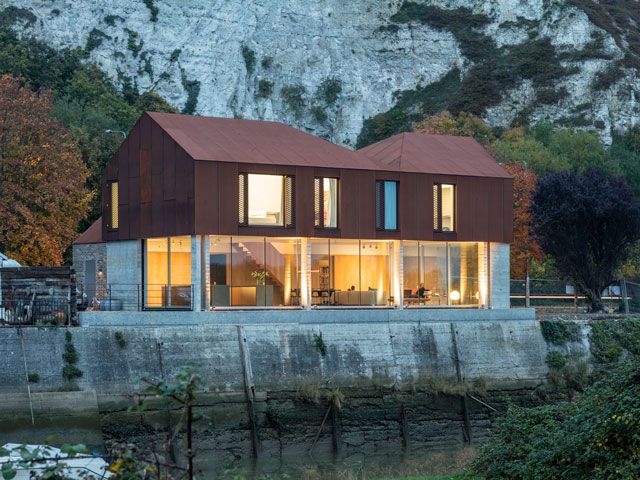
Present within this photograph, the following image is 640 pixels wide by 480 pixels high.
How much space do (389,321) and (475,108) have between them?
71.7 m

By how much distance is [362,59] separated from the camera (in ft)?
394

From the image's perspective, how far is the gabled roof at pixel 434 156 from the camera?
4816 centimetres

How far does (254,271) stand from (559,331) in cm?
1109

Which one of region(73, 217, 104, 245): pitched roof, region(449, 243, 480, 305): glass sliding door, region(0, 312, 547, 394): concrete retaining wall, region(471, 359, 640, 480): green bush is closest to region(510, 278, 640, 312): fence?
region(449, 243, 480, 305): glass sliding door

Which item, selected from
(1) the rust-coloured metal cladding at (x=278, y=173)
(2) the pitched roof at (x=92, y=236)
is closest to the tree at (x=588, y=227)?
(1) the rust-coloured metal cladding at (x=278, y=173)

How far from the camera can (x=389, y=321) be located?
44.1 meters

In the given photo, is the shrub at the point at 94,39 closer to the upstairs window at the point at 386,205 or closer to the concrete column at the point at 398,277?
the upstairs window at the point at 386,205

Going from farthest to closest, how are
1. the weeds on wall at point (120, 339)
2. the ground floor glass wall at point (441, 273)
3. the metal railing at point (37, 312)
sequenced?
the ground floor glass wall at point (441, 273)
the metal railing at point (37, 312)
the weeds on wall at point (120, 339)

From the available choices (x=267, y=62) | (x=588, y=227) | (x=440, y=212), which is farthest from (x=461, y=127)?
(x=440, y=212)

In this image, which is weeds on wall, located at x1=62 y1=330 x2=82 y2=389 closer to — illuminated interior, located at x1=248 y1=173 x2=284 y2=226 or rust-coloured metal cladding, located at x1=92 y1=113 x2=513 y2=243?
rust-coloured metal cladding, located at x1=92 y1=113 x2=513 y2=243

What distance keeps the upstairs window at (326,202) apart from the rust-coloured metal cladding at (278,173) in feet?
0.73

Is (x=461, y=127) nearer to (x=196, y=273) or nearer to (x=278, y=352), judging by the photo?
(x=196, y=273)

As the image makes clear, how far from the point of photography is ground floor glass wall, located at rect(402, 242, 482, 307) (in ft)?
157

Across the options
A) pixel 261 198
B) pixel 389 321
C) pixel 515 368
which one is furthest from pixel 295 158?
pixel 515 368
